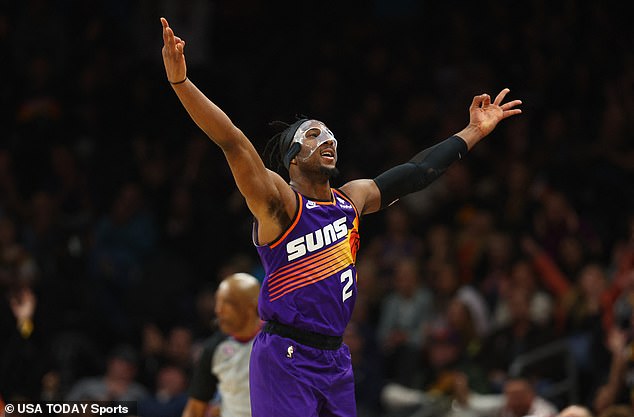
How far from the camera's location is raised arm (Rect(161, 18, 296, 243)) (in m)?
5.15

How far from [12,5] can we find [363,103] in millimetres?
4454

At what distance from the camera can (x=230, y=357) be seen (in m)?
6.83

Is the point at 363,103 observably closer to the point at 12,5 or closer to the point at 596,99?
the point at 596,99

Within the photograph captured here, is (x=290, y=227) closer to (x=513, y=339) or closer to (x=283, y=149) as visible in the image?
(x=283, y=149)

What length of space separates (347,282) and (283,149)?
791 mm

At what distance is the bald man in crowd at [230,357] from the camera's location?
6.78 metres

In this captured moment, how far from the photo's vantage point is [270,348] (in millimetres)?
5352

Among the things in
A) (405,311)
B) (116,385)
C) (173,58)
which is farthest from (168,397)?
(173,58)

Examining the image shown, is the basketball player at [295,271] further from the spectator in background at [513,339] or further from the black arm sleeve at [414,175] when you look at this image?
the spectator in background at [513,339]

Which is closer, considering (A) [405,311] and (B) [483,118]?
(B) [483,118]

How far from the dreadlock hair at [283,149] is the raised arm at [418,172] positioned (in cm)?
35

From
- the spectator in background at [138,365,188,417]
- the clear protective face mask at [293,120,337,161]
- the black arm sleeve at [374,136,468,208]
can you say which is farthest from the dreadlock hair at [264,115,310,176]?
the spectator in background at [138,365,188,417]

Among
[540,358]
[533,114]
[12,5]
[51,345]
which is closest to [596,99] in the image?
[533,114]

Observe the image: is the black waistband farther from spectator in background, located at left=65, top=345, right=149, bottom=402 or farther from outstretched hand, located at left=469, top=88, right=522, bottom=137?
spectator in background, located at left=65, top=345, right=149, bottom=402
